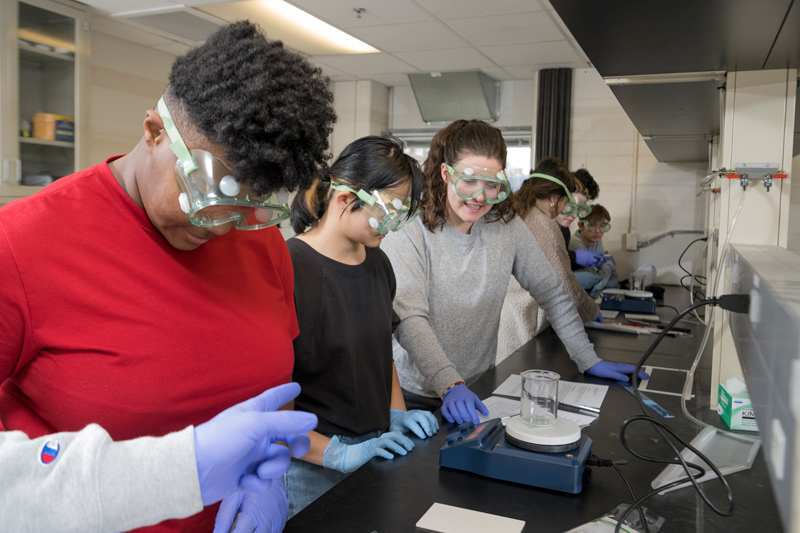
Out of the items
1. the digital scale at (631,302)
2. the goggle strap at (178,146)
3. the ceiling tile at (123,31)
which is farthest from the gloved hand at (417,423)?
the ceiling tile at (123,31)

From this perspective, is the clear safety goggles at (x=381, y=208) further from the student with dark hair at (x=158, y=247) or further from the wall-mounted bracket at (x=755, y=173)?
the wall-mounted bracket at (x=755, y=173)

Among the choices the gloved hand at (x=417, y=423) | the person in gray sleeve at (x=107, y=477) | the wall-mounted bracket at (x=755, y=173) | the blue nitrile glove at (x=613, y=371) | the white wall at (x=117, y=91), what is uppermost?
the white wall at (x=117, y=91)

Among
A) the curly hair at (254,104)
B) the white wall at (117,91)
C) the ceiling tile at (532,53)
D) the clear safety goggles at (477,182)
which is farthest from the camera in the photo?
the ceiling tile at (532,53)

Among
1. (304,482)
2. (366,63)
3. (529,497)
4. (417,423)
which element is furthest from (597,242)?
(529,497)

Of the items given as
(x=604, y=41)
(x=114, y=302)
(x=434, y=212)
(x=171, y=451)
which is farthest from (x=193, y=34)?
(x=171, y=451)

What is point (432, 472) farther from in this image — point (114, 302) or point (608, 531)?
point (114, 302)

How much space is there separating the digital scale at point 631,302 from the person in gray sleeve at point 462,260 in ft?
4.50

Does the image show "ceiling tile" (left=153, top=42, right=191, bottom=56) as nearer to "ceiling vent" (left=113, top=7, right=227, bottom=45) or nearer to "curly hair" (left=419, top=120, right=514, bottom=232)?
"ceiling vent" (left=113, top=7, right=227, bottom=45)

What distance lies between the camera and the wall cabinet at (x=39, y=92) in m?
3.60

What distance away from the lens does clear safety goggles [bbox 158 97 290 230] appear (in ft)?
2.62

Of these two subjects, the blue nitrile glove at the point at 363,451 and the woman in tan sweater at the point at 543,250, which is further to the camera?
the woman in tan sweater at the point at 543,250

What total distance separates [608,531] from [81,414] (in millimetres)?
806

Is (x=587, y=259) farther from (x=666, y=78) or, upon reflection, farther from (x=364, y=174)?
(x=364, y=174)

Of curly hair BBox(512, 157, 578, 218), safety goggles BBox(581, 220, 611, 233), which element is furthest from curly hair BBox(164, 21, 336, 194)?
safety goggles BBox(581, 220, 611, 233)
